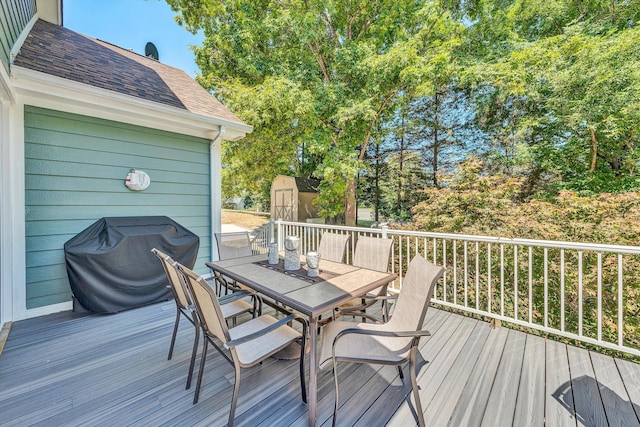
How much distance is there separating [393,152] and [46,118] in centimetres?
1035

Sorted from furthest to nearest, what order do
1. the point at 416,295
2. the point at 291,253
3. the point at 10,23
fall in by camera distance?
the point at 10,23 < the point at 291,253 < the point at 416,295

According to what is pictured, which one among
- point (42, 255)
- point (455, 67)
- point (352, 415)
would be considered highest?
point (455, 67)

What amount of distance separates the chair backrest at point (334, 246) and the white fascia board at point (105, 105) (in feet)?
8.23

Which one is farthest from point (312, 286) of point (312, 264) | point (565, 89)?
point (565, 89)

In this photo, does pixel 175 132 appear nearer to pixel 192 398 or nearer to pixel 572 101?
pixel 192 398

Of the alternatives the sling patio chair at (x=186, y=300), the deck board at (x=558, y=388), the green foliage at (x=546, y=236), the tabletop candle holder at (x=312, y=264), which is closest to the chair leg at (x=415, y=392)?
the deck board at (x=558, y=388)

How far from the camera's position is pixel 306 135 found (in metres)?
7.73

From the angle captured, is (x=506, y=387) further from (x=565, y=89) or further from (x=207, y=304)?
(x=565, y=89)

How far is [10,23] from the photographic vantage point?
275cm

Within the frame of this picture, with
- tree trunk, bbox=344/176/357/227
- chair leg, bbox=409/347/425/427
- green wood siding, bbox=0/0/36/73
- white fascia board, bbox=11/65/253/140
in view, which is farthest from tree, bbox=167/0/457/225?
chair leg, bbox=409/347/425/427

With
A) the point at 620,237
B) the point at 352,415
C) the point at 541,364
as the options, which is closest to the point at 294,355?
the point at 352,415

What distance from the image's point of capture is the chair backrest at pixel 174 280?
1.95 m

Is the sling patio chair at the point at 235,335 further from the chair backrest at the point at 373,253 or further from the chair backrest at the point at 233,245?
the chair backrest at the point at 233,245

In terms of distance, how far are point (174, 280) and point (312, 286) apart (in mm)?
1106
